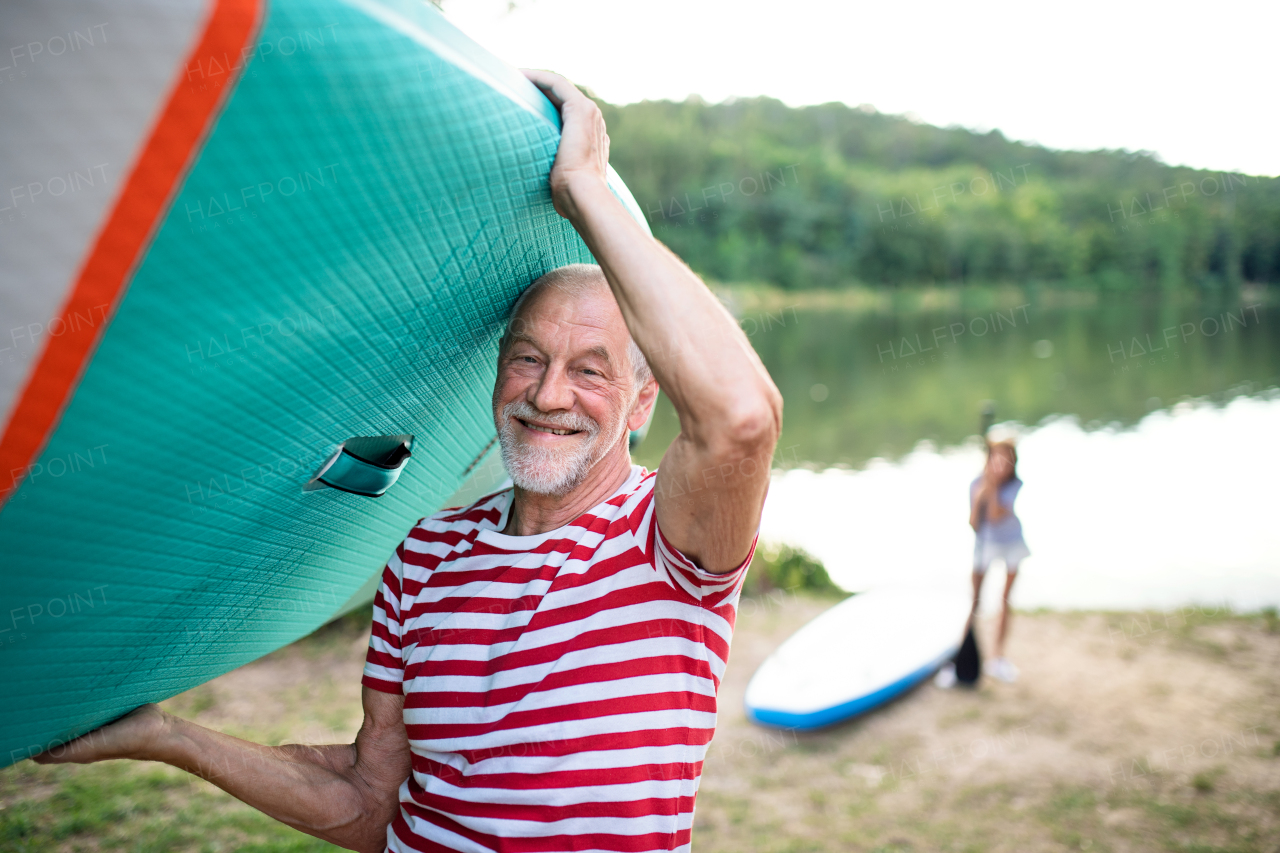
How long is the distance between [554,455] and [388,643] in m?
0.44

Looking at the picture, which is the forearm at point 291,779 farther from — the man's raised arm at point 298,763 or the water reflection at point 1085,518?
the water reflection at point 1085,518

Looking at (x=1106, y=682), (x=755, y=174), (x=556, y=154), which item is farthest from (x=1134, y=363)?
(x=755, y=174)

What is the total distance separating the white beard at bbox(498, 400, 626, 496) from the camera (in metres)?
1.44

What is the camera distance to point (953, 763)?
4.65m

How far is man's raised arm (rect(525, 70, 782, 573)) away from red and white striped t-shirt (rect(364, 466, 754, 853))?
0.08 m

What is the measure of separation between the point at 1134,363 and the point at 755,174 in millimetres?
46528

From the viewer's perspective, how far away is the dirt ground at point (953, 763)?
3.71 metres

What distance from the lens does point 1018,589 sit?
27.5ft

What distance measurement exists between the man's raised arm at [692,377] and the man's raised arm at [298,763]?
0.70m

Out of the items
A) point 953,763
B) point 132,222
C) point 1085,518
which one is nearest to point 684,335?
point 132,222

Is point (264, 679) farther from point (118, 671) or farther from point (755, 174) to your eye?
point (755, 174)

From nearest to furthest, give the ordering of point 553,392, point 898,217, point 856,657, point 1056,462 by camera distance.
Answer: point 553,392 → point 856,657 → point 1056,462 → point 898,217

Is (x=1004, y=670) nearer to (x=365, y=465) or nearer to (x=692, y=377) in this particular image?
(x=365, y=465)

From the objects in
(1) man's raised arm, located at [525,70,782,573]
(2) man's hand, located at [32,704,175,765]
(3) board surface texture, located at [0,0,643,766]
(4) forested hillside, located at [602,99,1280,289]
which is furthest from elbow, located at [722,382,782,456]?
(4) forested hillside, located at [602,99,1280,289]
